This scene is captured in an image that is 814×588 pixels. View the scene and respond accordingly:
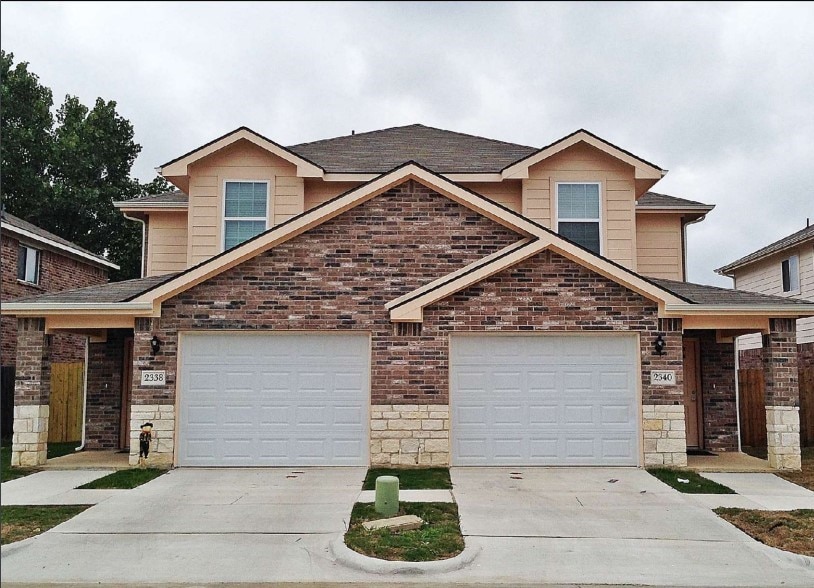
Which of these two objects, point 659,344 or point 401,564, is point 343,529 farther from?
point 659,344

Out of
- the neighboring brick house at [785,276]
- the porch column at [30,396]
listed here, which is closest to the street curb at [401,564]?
the porch column at [30,396]

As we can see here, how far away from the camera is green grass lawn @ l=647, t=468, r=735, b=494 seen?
36.5 ft

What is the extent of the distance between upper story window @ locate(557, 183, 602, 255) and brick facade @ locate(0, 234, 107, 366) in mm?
14562

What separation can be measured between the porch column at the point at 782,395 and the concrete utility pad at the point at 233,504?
7.38m

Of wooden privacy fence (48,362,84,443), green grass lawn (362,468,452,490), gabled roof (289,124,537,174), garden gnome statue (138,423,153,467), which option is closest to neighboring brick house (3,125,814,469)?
garden gnome statue (138,423,153,467)

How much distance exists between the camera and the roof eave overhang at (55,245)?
20367 mm

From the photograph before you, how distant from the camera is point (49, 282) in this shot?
23.3 metres

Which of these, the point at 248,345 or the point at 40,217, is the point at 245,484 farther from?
the point at 40,217

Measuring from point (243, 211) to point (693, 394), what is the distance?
10.2 meters

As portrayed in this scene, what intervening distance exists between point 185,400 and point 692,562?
350 inches

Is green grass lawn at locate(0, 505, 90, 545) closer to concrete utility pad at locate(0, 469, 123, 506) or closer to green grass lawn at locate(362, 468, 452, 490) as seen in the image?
concrete utility pad at locate(0, 469, 123, 506)

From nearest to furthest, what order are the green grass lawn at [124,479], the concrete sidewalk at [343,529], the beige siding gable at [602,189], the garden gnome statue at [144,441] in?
the concrete sidewalk at [343,529]
the green grass lawn at [124,479]
the garden gnome statue at [144,441]
the beige siding gable at [602,189]

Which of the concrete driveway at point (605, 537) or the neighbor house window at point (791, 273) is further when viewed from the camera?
the neighbor house window at point (791, 273)

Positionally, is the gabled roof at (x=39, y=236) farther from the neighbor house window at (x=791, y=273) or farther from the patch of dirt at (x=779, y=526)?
the neighbor house window at (x=791, y=273)
